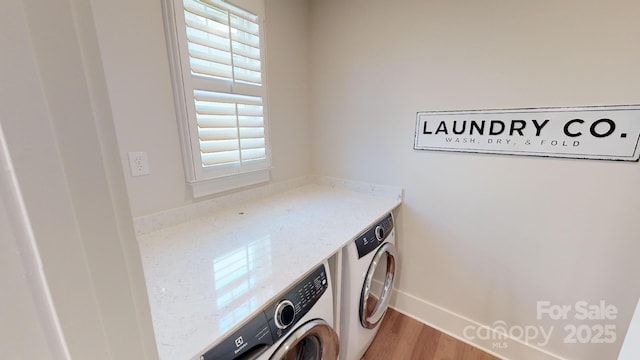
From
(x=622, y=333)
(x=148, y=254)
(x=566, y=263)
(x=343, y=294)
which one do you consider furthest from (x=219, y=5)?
(x=622, y=333)

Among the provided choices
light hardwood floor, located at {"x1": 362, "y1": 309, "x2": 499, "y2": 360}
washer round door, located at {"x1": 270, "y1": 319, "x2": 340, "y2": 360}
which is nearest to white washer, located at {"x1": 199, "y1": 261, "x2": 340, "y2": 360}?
washer round door, located at {"x1": 270, "y1": 319, "x2": 340, "y2": 360}

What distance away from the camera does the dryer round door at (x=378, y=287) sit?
49.1 inches

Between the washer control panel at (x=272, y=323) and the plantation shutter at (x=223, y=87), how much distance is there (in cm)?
85

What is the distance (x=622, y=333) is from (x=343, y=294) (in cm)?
135

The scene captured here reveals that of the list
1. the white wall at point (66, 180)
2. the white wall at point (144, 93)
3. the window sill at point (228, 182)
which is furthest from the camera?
the window sill at point (228, 182)

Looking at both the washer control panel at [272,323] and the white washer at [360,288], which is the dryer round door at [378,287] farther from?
the washer control panel at [272,323]

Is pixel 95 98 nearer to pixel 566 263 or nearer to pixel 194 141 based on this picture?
pixel 194 141

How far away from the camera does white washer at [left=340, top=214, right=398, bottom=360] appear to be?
1170 millimetres

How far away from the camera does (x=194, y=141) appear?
125 centimetres

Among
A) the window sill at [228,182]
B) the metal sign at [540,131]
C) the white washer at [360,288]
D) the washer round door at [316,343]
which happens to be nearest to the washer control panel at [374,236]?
the white washer at [360,288]

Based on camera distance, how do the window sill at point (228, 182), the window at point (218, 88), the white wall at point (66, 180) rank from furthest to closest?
the window sill at point (228, 182) < the window at point (218, 88) < the white wall at point (66, 180)
